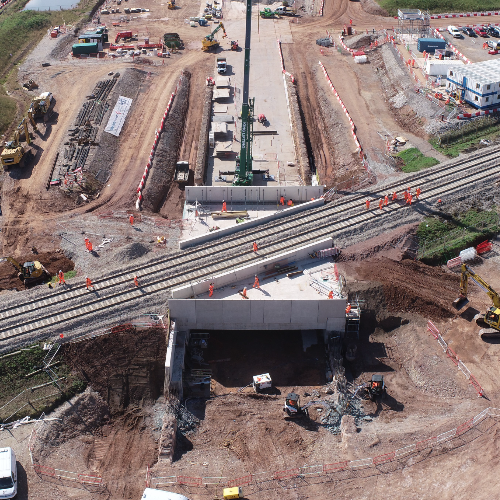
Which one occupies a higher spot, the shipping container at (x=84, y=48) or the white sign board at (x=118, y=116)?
the shipping container at (x=84, y=48)

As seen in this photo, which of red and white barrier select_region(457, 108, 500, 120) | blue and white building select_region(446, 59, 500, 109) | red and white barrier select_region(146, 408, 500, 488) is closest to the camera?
red and white barrier select_region(146, 408, 500, 488)

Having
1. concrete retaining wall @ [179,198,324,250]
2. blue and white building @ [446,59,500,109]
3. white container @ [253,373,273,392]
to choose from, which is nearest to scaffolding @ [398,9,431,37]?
blue and white building @ [446,59,500,109]

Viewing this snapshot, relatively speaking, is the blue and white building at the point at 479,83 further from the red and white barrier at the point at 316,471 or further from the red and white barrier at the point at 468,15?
the red and white barrier at the point at 316,471

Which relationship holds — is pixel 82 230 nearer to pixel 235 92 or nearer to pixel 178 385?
pixel 178 385

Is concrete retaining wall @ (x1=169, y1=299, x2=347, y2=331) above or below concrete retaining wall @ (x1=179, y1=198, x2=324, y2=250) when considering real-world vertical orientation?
below

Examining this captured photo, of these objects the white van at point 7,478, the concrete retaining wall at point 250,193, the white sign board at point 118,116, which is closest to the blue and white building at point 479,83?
the concrete retaining wall at point 250,193

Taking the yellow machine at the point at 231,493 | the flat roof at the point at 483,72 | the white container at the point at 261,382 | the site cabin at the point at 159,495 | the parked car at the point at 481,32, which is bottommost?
the white container at the point at 261,382

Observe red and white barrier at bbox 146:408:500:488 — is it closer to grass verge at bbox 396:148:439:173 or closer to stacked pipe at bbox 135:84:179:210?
stacked pipe at bbox 135:84:179:210
